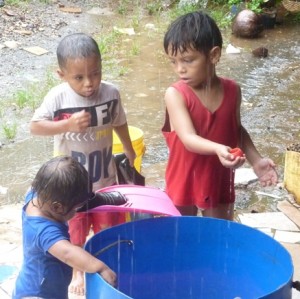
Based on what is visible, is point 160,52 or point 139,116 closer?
point 139,116

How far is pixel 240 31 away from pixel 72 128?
612cm

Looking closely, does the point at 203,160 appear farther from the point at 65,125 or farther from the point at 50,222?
the point at 50,222

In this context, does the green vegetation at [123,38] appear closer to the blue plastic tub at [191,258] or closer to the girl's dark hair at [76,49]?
the girl's dark hair at [76,49]

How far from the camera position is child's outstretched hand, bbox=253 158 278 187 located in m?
2.77

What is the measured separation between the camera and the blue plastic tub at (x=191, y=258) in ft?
7.63

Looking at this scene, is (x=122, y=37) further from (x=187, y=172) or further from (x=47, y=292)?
(x=47, y=292)

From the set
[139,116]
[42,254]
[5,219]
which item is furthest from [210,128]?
[139,116]

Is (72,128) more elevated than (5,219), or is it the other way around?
(72,128)

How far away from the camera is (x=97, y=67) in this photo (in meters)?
2.93

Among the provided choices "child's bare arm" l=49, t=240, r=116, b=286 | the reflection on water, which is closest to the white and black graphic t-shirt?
"child's bare arm" l=49, t=240, r=116, b=286

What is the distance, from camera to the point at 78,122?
276 cm

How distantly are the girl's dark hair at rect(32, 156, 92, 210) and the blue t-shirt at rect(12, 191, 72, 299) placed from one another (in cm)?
9

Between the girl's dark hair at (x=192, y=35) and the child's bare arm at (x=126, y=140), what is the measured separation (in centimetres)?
61

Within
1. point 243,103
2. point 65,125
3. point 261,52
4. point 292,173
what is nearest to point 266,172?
point 65,125
